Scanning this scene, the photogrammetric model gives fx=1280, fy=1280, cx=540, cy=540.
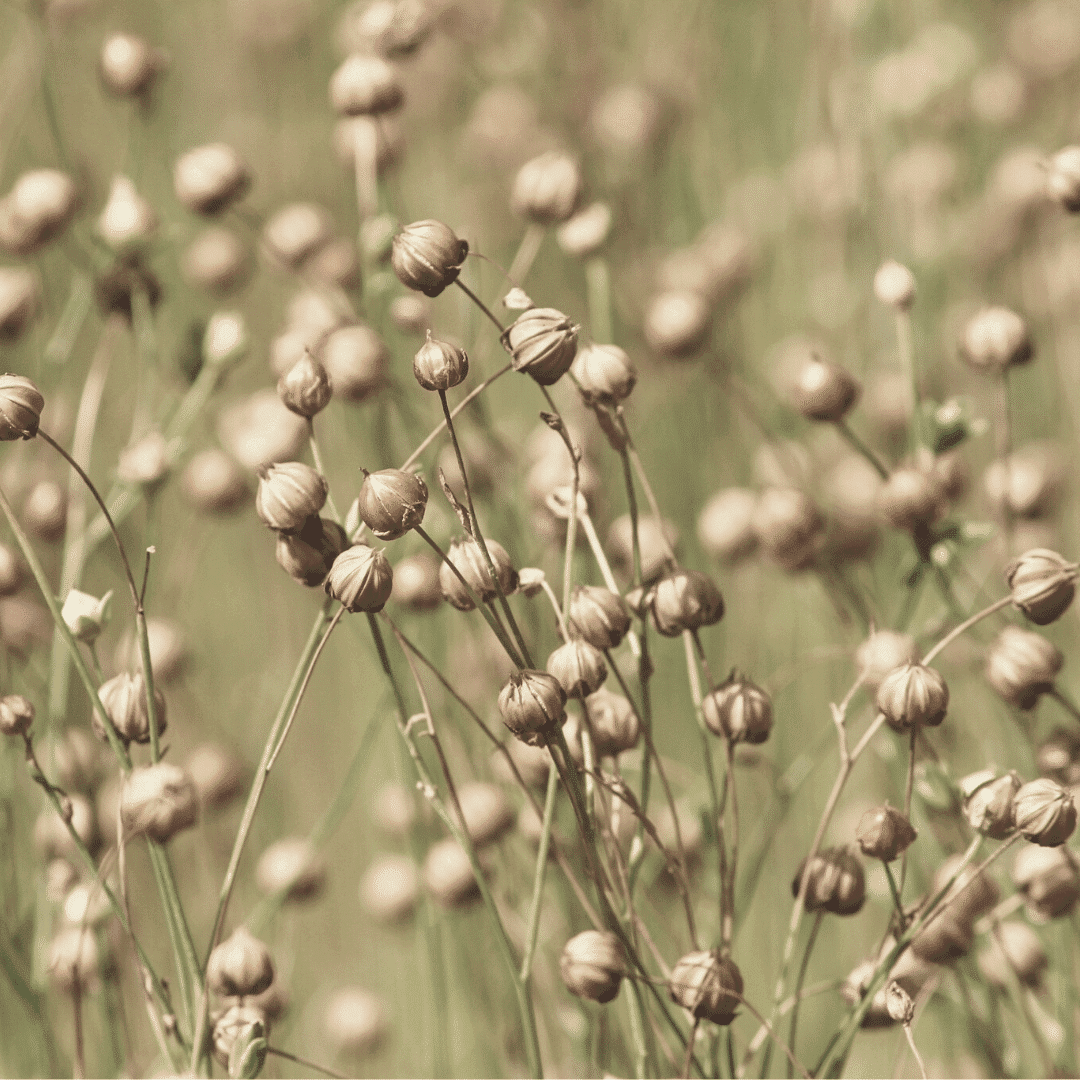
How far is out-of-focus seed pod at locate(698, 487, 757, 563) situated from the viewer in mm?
903

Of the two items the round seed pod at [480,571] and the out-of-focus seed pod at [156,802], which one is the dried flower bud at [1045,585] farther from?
the out-of-focus seed pod at [156,802]

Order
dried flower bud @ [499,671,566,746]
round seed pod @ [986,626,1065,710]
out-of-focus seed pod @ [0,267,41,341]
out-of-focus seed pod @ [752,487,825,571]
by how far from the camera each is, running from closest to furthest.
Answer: dried flower bud @ [499,671,566,746] < round seed pod @ [986,626,1065,710] < out-of-focus seed pod @ [752,487,825,571] < out-of-focus seed pod @ [0,267,41,341]

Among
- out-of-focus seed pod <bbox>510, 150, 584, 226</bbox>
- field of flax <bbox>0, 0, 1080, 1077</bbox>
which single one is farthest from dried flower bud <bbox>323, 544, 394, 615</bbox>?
out-of-focus seed pod <bbox>510, 150, 584, 226</bbox>

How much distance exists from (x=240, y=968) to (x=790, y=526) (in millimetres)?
375

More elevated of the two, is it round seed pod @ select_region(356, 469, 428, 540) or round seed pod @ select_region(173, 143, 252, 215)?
round seed pod @ select_region(173, 143, 252, 215)

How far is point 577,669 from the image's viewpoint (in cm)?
53

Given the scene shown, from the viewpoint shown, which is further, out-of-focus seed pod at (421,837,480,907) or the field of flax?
out-of-focus seed pod at (421,837,480,907)

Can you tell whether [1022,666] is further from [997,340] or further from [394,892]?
[394,892]

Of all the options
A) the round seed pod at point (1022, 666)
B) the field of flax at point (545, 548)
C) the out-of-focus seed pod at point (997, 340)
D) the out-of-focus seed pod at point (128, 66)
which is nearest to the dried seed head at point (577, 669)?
the field of flax at point (545, 548)

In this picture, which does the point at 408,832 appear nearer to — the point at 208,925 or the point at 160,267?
the point at 208,925

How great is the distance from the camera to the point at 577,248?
844 mm

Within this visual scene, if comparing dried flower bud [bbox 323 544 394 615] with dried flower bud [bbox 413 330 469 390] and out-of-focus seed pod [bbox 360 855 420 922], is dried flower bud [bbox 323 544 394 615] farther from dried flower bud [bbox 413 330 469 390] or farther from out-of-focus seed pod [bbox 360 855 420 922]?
out-of-focus seed pod [bbox 360 855 420 922]

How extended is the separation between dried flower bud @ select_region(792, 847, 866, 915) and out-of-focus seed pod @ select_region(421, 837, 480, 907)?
0.81 ft

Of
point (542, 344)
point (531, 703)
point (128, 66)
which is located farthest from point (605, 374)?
point (128, 66)
